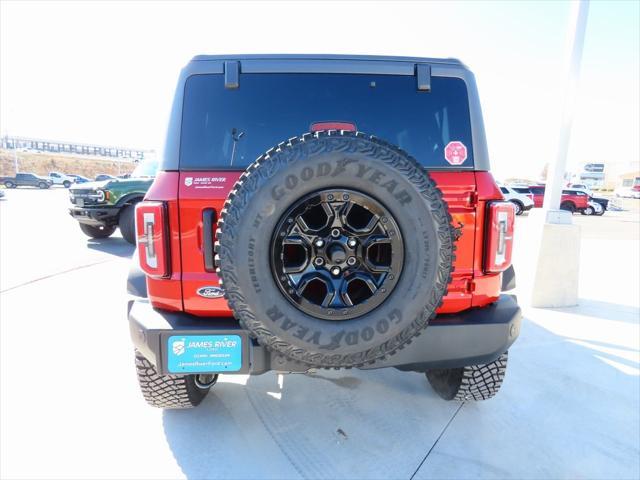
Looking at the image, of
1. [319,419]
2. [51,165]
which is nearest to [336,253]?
[319,419]

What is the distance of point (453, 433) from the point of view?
7.20 feet

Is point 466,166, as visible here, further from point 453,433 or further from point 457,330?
point 453,433

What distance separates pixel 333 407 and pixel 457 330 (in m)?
1.11

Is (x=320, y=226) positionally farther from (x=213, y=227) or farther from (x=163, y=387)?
(x=163, y=387)

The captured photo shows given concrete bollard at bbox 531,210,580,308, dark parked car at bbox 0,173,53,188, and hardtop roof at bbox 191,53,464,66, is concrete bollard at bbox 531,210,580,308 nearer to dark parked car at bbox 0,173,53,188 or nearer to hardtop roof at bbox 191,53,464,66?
hardtop roof at bbox 191,53,464,66

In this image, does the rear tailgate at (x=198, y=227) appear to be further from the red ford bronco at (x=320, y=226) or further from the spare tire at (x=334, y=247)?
the spare tire at (x=334, y=247)

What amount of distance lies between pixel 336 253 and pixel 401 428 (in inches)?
53.6

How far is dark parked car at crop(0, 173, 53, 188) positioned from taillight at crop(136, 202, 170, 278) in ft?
140

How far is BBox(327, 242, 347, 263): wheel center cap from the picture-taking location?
156 cm

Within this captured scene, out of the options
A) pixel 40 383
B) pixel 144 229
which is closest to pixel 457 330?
pixel 144 229

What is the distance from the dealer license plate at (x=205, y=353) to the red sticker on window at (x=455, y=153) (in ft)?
4.51

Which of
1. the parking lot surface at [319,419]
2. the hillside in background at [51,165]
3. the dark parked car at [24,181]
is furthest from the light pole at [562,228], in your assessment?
the hillside in background at [51,165]

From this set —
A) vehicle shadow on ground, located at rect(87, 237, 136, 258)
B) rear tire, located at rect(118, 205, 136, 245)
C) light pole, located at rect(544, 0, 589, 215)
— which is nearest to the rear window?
light pole, located at rect(544, 0, 589, 215)

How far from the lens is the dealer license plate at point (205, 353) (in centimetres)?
165
